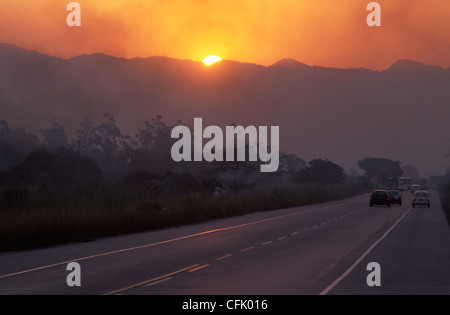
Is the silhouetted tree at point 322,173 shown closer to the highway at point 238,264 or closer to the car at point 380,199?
the car at point 380,199

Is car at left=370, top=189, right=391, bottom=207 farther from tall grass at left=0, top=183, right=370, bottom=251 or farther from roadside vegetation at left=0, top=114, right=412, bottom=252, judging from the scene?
tall grass at left=0, top=183, right=370, bottom=251

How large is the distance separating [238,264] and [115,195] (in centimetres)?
3225

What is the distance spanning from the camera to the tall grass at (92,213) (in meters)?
26.5

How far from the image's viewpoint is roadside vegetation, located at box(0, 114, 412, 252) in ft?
94.1

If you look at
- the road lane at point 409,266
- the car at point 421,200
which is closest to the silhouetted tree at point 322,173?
the car at point 421,200

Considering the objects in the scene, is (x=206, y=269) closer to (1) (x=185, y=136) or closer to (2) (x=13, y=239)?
(2) (x=13, y=239)

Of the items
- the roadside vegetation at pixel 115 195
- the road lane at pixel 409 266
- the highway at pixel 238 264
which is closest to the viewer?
the highway at pixel 238 264

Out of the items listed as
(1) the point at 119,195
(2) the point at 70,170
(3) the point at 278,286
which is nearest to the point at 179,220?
(1) the point at 119,195

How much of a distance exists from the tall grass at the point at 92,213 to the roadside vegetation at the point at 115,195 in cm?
3

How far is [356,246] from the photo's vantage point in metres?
25.2

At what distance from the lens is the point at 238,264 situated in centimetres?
1917
